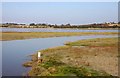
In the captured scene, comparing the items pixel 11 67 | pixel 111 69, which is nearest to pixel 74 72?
pixel 111 69

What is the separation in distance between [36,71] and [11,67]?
4.95m

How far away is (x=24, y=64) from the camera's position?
2902cm

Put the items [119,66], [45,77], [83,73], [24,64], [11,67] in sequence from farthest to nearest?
[24,64] < [11,67] < [119,66] < [83,73] < [45,77]

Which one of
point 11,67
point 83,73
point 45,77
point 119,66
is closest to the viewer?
point 45,77

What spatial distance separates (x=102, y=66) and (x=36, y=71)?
262 inches

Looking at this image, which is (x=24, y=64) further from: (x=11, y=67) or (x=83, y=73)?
(x=83, y=73)

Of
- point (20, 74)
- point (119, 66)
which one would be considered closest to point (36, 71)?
point (20, 74)

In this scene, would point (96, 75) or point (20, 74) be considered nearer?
point (96, 75)

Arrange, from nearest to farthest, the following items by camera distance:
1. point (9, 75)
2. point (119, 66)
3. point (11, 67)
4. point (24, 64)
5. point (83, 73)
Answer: point (83, 73)
point (9, 75)
point (119, 66)
point (11, 67)
point (24, 64)

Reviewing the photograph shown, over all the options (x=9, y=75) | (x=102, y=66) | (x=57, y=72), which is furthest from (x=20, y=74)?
(x=102, y=66)

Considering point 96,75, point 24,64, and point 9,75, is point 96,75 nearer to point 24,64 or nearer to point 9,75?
point 9,75

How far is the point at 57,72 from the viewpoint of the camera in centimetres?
2105

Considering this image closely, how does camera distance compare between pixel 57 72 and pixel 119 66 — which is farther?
pixel 119 66

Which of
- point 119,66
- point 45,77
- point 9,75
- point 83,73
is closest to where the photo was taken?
point 45,77
